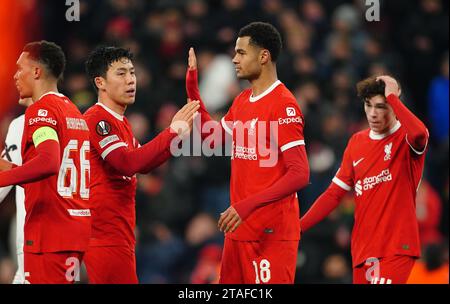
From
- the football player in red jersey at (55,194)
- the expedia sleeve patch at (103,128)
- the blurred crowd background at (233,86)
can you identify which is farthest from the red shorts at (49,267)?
the blurred crowd background at (233,86)

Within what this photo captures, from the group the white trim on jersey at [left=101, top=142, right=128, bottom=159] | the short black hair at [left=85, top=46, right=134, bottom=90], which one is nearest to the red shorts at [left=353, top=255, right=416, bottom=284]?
the white trim on jersey at [left=101, top=142, right=128, bottom=159]

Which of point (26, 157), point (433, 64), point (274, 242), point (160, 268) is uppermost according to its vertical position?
point (433, 64)

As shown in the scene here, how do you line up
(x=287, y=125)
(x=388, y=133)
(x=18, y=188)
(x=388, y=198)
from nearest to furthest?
(x=287, y=125) < (x=388, y=198) < (x=388, y=133) < (x=18, y=188)

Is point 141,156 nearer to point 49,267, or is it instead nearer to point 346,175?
point 49,267

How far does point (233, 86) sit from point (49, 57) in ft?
15.5

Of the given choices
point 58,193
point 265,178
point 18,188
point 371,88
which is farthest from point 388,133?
point 18,188

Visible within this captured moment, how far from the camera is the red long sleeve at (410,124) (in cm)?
665

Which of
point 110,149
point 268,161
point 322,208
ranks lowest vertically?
point 322,208

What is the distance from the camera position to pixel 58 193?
6.39m

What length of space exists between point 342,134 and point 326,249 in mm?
1447

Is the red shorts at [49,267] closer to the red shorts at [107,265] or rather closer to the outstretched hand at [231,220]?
the red shorts at [107,265]

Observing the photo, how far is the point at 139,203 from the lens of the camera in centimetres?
1057

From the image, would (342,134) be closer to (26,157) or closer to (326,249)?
(326,249)

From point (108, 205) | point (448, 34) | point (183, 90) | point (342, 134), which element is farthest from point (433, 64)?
point (108, 205)
